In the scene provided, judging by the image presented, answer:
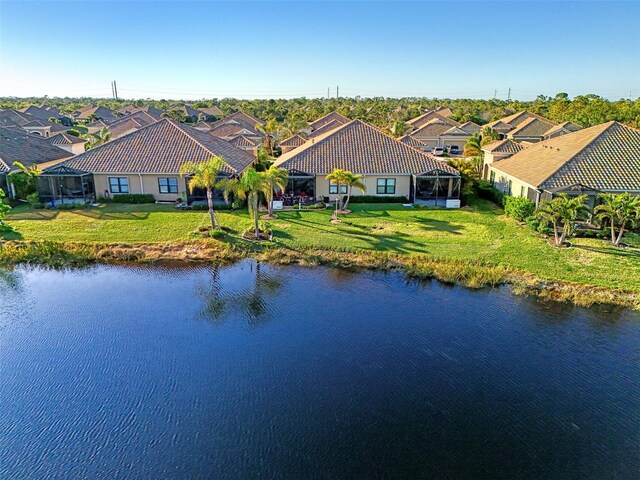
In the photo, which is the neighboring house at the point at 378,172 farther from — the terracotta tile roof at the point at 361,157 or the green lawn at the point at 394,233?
the green lawn at the point at 394,233

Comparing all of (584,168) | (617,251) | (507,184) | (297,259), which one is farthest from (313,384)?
(507,184)

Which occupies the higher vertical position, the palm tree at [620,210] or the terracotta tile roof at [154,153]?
the terracotta tile roof at [154,153]

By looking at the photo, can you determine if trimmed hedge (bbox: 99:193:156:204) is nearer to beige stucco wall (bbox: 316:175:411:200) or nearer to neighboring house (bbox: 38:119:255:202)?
neighboring house (bbox: 38:119:255:202)

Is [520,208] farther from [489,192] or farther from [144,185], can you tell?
[144,185]

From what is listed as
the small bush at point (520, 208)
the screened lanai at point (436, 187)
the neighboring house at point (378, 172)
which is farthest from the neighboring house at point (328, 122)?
the small bush at point (520, 208)

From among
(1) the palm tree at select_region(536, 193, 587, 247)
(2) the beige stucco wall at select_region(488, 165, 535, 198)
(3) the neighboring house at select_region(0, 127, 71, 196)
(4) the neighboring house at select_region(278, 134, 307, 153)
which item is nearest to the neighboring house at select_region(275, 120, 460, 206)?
(2) the beige stucco wall at select_region(488, 165, 535, 198)

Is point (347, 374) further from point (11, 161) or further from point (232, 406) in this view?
point (11, 161)

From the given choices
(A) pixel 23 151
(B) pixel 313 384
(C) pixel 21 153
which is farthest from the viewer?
(A) pixel 23 151
